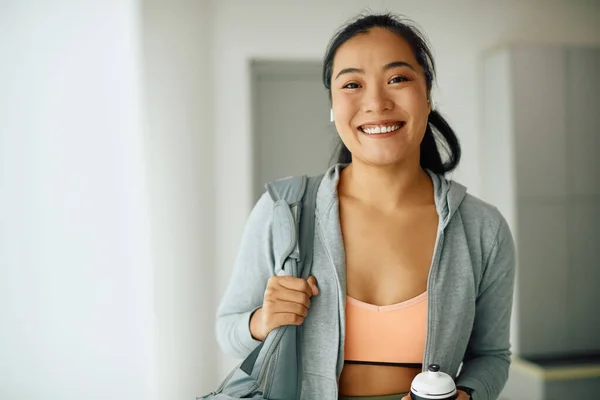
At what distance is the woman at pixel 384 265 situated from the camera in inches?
26.9

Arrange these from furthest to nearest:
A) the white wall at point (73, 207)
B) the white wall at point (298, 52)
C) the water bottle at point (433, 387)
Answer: the white wall at point (298, 52)
the white wall at point (73, 207)
the water bottle at point (433, 387)

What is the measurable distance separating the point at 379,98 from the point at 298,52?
0.70 meters

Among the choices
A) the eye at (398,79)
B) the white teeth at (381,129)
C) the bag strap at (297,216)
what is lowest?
the bag strap at (297,216)

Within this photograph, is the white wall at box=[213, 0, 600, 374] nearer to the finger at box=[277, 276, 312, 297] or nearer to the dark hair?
the dark hair

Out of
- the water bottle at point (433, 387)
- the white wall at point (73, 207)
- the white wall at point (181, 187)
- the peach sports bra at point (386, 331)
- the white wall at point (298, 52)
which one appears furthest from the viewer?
the white wall at point (298, 52)

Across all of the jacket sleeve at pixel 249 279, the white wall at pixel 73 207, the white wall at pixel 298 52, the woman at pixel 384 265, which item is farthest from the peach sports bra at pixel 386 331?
the white wall at pixel 298 52

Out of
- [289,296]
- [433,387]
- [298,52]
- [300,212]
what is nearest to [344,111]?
[300,212]

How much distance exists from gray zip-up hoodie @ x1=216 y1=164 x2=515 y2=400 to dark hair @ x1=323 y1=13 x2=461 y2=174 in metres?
0.06

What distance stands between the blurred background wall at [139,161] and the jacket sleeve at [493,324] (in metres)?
0.65

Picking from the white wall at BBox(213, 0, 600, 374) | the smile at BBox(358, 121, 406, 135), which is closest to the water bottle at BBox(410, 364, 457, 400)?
the smile at BBox(358, 121, 406, 135)

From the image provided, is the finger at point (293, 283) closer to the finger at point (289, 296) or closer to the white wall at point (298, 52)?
the finger at point (289, 296)

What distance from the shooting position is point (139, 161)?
3.64 ft

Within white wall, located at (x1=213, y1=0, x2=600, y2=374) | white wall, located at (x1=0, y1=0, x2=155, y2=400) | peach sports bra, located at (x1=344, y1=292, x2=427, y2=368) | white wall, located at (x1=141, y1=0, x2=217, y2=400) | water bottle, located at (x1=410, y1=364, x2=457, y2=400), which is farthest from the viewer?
white wall, located at (x1=213, y1=0, x2=600, y2=374)

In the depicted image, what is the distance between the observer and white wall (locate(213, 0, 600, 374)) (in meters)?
1.33
